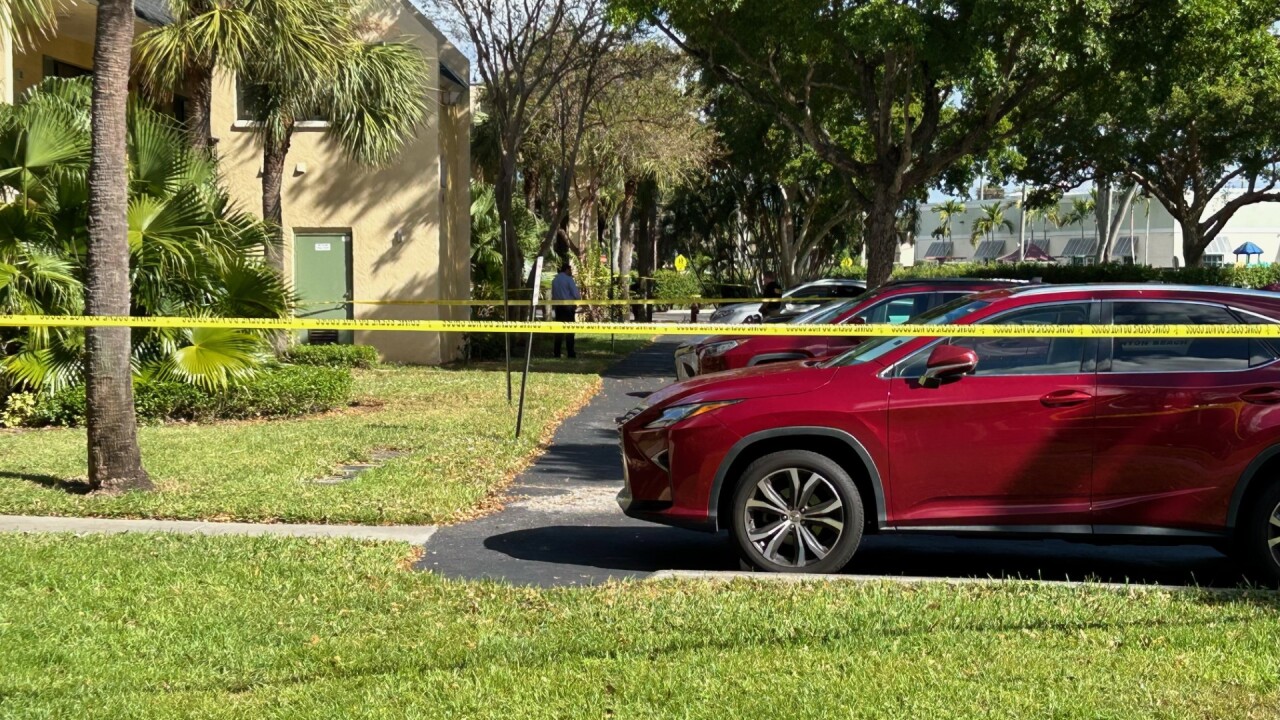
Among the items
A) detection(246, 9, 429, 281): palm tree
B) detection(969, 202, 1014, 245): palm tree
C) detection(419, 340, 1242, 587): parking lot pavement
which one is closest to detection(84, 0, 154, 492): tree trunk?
detection(419, 340, 1242, 587): parking lot pavement

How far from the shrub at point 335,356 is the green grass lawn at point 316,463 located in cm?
353

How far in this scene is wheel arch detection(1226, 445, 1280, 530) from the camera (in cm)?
693

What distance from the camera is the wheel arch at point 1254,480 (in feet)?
22.7

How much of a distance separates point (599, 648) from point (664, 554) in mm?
2454

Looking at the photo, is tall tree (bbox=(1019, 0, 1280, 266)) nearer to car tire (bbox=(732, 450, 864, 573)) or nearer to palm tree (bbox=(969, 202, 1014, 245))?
car tire (bbox=(732, 450, 864, 573))

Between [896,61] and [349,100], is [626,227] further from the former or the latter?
[349,100]

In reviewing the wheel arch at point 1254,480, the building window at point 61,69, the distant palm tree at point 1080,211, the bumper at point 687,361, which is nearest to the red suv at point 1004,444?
the wheel arch at point 1254,480

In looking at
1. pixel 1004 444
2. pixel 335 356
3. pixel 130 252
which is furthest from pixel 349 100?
pixel 1004 444

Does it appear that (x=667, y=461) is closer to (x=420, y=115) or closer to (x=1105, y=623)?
(x=1105, y=623)

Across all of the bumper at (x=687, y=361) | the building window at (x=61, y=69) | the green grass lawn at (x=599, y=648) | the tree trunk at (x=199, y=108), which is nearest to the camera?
the green grass lawn at (x=599, y=648)

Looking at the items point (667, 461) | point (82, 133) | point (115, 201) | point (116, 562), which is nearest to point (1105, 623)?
point (667, 461)

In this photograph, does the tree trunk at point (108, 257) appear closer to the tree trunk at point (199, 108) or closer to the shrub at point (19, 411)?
the shrub at point (19, 411)

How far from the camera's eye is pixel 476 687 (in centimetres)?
527

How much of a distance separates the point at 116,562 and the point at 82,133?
28.8 ft
